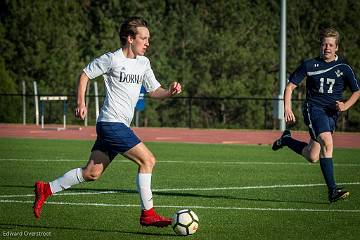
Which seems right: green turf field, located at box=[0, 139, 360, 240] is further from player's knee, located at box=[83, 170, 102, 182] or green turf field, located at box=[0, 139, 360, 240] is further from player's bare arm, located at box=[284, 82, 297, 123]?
player's bare arm, located at box=[284, 82, 297, 123]

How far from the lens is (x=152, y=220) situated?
1071cm

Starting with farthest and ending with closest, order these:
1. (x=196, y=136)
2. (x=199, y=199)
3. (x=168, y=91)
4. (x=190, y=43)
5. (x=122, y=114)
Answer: (x=190, y=43) → (x=196, y=136) → (x=199, y=199) → (x=168, y=91) → (x=122, y=114)

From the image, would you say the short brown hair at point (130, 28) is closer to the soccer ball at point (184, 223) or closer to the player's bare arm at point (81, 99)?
the player's bare arm at point (81, 99)

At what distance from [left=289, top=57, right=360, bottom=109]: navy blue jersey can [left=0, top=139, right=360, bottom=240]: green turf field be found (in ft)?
4.47

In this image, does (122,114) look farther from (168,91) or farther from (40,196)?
(40,196)

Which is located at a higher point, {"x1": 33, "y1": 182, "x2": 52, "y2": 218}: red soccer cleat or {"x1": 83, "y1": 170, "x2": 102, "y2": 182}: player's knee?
{"x1": 83, "y1": 170, "x2": 102, "y2": 182}: player's knee

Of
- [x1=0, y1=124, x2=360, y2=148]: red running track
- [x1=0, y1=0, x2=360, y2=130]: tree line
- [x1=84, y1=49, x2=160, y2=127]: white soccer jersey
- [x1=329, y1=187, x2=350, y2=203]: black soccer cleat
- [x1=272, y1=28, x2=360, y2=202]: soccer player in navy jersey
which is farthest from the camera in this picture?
[x1=0, y1=0, x2=360, y2=130]: tree line

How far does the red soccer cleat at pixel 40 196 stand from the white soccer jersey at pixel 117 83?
961 mm

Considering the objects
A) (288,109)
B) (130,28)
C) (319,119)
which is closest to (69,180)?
(130,28)

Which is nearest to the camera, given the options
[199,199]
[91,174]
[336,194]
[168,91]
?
[91,174]

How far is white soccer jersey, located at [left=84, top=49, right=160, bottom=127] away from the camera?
10914 millimetres

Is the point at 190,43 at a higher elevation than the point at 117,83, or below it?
below

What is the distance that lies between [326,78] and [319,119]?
1.81ft

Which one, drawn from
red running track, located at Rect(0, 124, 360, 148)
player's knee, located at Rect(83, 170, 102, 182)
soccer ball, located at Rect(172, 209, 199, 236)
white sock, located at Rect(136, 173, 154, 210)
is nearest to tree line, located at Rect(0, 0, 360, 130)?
red running track, located at Rect(0, 124, 360, 148)
